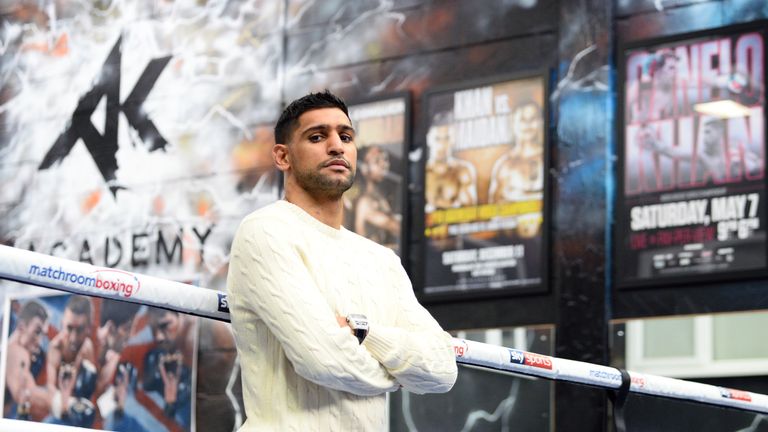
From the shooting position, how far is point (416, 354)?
2.38m

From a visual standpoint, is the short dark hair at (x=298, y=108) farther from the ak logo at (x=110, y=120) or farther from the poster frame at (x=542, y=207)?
the ak logo at (x=110, y=120)

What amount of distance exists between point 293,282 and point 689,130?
4.61 metres

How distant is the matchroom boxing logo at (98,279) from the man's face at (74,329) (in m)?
6.20

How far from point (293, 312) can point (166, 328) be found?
6.28m

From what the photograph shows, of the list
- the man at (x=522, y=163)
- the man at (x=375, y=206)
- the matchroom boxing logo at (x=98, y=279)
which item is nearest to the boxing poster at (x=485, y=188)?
the man at (x=522, y=163)

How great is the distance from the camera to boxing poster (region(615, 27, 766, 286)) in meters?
6.38

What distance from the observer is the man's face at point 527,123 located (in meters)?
7.14

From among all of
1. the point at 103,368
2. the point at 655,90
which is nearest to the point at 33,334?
the point at 103,368

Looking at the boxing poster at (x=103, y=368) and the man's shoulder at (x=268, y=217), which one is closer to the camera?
the man's shoulder at (x=268, y=217)

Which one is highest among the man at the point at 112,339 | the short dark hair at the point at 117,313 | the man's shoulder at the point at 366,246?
the short dark hair at the point at 117,313

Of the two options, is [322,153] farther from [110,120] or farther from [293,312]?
[110,120]

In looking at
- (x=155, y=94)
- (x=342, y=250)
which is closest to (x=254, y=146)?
(x=155, y=94)

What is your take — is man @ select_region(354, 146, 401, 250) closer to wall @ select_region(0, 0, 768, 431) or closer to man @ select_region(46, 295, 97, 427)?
wall @ select_region(0, 0, 768, 431)

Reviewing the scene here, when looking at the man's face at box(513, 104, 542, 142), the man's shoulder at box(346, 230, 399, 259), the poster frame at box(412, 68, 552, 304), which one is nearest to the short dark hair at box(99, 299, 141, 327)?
the poster frame at box(412, 68, 552, 304)
